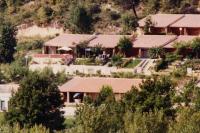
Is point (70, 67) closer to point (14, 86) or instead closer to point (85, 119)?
point (14, 86)

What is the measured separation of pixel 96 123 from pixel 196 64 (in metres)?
17.6

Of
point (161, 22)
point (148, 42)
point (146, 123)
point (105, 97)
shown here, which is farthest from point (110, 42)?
point (146, 123)

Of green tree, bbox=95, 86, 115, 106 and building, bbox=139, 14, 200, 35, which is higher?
building, bbox=139, 14, 200, 35

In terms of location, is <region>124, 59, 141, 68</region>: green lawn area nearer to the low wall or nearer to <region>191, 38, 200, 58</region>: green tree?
the low wall

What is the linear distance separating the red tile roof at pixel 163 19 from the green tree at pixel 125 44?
362cm

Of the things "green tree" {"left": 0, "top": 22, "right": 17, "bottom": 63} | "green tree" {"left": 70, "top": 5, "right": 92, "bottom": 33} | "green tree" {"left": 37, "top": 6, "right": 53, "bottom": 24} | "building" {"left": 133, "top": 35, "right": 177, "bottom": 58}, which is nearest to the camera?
"building" {"left": 133, "top": 35, "right": 177, "bottom": 58}

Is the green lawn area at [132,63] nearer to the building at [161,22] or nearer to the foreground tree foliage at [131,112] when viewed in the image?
the building at [161,22]

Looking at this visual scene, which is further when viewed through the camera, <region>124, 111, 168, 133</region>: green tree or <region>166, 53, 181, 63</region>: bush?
<region>166, 53, 181, 63</region>: bush

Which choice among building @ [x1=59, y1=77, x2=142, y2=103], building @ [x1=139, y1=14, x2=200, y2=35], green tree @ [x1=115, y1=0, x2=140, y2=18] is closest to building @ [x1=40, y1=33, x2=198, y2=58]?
building @ [x1=139, y1=14, x2=200, y2=35]

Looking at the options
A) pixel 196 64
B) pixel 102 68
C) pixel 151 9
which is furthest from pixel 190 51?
pixel 151 9

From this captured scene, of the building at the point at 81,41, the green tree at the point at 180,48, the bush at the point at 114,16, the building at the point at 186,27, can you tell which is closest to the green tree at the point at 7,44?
the building at the point at 81,41

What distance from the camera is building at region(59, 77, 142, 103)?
47094 millimetres

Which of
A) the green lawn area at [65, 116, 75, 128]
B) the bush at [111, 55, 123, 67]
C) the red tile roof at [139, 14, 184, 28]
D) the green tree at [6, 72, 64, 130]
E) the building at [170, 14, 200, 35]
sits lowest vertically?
the green lawn area at [65, 116, 75, 128]

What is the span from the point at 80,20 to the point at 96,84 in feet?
40.0
